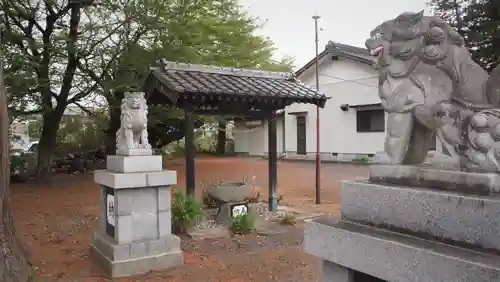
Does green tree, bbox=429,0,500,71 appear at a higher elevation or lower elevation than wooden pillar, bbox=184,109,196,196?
higher

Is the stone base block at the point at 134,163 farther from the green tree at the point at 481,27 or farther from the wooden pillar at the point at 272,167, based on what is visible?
the green tree at the point at 481,27

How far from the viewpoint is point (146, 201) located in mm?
5828

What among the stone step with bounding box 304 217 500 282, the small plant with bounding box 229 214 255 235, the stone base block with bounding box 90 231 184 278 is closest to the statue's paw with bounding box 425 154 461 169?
the stone step with bounding box 304 217 500 282

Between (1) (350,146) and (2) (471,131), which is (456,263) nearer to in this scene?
(2) (471,131)

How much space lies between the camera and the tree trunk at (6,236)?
183 inches

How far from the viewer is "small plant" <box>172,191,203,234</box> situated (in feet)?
25.6

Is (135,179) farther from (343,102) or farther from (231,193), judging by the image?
(343,102)

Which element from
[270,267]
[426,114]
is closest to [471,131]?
[426,114]

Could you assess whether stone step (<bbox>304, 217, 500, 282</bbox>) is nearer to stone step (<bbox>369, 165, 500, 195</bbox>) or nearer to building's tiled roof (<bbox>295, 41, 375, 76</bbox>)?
stone step (<bbox>369, 165, 500, 195</bbox>)

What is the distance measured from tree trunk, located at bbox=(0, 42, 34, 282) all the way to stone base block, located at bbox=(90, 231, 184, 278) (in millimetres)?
1047

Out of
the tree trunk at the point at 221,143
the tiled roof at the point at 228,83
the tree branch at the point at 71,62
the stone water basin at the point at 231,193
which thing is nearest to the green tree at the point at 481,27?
the tiled roof at the point at 228,83

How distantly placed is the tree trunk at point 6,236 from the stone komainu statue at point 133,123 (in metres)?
1.52

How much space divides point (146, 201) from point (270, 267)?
6.98ft

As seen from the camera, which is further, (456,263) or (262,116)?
(262,116)
